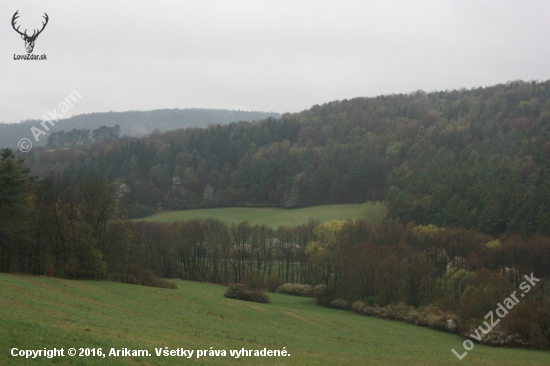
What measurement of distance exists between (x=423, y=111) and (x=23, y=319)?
6745 inches

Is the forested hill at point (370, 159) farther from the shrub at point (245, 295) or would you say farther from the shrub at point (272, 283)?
the shrub at point (245, 295)

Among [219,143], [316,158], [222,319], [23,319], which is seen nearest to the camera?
[23,319]

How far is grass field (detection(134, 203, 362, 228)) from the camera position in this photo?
116938mm

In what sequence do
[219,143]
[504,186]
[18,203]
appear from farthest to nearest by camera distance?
1. [219,143]
2. [504,186]
3. [18,203]

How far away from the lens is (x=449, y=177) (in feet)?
373

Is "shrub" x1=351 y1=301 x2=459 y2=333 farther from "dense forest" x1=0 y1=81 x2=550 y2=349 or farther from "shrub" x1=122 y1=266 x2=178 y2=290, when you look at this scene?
"shrub" x1=122 y1=266 x2=178 y2=290

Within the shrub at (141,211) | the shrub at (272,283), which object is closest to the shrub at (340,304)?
the shrub at (272,283)

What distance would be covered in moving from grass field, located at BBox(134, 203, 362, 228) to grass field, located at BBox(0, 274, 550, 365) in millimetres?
67654

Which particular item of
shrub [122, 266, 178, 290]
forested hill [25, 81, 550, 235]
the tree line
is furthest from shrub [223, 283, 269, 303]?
forested hill [25, 81, 550, 235]

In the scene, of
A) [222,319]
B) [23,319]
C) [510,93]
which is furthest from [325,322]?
[510,93]

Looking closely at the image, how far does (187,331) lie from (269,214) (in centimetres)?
10019

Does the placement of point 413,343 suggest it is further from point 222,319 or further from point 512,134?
point 512,134

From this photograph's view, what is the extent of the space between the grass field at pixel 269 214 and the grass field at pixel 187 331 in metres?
67.7

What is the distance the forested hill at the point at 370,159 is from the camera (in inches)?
4274
